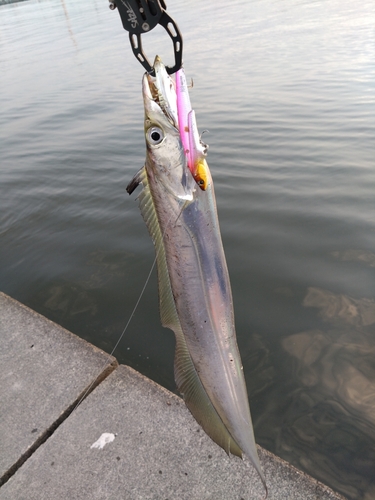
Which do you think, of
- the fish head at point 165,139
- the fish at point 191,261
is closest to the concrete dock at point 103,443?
the fish at point 191,261

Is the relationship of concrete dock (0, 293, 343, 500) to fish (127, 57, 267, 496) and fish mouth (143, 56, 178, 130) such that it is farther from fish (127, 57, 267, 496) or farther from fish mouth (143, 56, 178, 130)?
fish mouth (143, 56, 178, 130)

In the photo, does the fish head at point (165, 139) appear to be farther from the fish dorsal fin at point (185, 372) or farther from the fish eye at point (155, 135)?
the fish dorsal fin at point (185, 372)

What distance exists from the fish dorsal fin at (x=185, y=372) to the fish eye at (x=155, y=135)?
0.26 meters

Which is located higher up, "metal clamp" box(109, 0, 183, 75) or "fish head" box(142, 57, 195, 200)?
"metal clamp" box(109, 0, 183, 75)

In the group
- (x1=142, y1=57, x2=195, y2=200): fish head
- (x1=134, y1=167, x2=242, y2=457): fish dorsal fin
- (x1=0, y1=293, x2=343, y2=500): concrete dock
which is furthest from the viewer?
(x1=0, y1=293, x2=343, y2=500): concrete dock

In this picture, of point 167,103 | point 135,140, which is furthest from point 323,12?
point 167,103

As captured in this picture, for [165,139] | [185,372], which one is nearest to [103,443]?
[185,372]

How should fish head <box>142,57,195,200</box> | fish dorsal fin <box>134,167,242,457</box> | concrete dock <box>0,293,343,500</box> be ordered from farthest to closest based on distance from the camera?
concrete dock <box>0,293,343,500</box> < fish dorsal fin <box>134,167,242,457</box> < fish head <box>142,57,195,200</box>

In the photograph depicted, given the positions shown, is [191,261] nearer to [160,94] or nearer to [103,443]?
[160,94]

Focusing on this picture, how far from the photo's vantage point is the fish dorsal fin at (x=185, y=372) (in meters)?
1.90

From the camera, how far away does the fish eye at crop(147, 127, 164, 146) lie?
5.67 ft

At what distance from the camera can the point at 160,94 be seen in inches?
69.2

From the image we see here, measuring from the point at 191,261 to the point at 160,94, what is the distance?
75 cm

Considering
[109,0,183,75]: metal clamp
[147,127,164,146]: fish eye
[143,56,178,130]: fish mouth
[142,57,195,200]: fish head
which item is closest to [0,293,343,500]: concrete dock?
[142,57,195,200]: fish head
